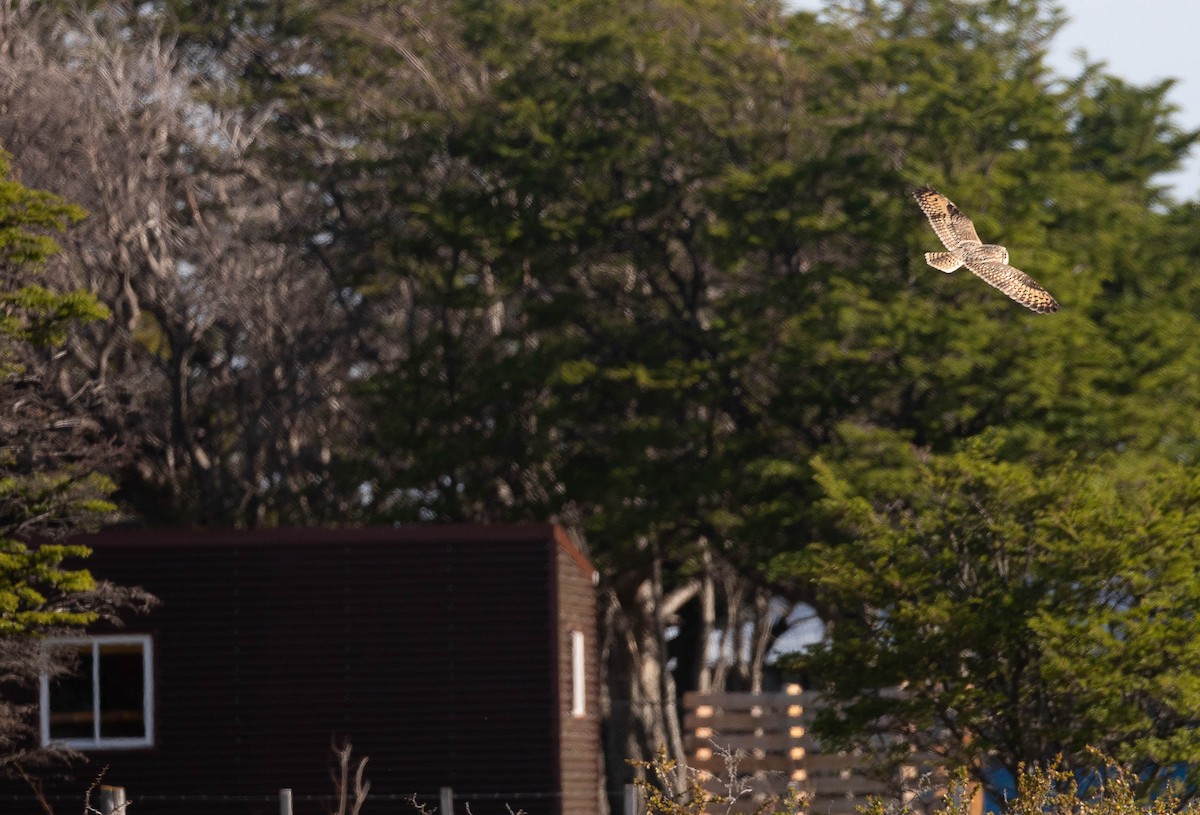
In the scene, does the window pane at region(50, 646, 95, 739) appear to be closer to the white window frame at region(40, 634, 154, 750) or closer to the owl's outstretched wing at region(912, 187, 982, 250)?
the white window frame at region(40, 634, 154, 750)

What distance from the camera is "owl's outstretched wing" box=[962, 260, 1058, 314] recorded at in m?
12.6

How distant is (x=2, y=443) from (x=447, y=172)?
1384 centimetres

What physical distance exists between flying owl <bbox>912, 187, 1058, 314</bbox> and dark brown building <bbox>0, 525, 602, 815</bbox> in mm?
9458

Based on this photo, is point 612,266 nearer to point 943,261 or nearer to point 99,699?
point 99,699

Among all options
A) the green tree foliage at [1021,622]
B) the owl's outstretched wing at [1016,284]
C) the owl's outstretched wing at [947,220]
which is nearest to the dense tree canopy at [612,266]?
the green tree foliage at [1021,622]

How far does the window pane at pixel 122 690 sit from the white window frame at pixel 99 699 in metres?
0.04

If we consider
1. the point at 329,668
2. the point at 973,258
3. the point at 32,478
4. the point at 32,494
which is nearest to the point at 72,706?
the point at 329,668

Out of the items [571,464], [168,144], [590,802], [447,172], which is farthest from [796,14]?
[590,802]

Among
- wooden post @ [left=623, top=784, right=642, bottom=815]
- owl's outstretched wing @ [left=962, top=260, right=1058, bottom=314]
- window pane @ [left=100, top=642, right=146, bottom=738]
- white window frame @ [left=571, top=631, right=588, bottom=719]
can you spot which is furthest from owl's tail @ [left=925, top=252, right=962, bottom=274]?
window pane @ [left=100, top=642, right=146, bottom=738]

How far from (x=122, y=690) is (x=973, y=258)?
12243 millimetres

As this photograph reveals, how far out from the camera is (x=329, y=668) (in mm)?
22344

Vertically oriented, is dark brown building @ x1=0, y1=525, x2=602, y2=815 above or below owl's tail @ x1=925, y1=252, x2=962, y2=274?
below

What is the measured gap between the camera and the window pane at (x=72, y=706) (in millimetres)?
21750

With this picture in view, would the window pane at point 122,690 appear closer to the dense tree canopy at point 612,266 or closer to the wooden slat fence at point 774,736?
the dense tree canopy at point 612,266
